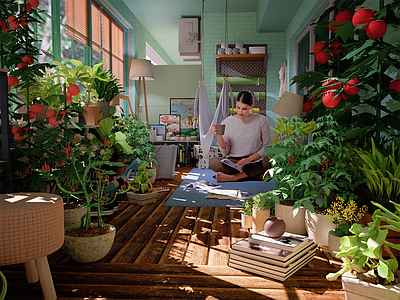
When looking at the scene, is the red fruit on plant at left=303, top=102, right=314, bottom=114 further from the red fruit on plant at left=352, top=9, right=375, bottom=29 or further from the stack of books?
the stack of books

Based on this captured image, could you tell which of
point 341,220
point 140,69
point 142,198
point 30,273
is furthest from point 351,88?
point 140,69

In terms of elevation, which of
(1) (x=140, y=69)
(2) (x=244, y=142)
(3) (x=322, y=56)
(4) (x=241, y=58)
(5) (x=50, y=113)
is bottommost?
(2) (x=244, y=142)

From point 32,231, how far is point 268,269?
1010 mm

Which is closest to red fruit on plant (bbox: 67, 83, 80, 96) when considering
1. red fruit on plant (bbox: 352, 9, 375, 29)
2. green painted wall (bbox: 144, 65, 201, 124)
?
red fruit on plant (bbox: 352, 9, 375, 29)

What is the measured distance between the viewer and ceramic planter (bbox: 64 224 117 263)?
154 centimetres

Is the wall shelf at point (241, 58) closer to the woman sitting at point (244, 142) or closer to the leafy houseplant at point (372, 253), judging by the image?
the woman sitting at point (244, 142)

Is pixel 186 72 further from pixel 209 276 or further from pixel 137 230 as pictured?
pixel 209 276

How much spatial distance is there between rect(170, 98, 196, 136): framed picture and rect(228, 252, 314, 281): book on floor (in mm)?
5070

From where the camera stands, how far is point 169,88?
6.81 m

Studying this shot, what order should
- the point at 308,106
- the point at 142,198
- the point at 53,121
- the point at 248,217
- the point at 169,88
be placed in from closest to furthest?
the point at 53,121 < the point at 248,217 < the point at 308,106 < the point at 142,198 < the point at 169,88

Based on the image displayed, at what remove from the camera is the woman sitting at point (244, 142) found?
4.03 metres

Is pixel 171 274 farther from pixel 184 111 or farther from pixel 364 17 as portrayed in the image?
pixel 184 111

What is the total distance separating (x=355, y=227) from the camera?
1.08 metres

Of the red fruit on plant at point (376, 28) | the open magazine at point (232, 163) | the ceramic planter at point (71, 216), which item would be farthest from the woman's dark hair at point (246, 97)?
the ceramic planter at point (71, 216)
